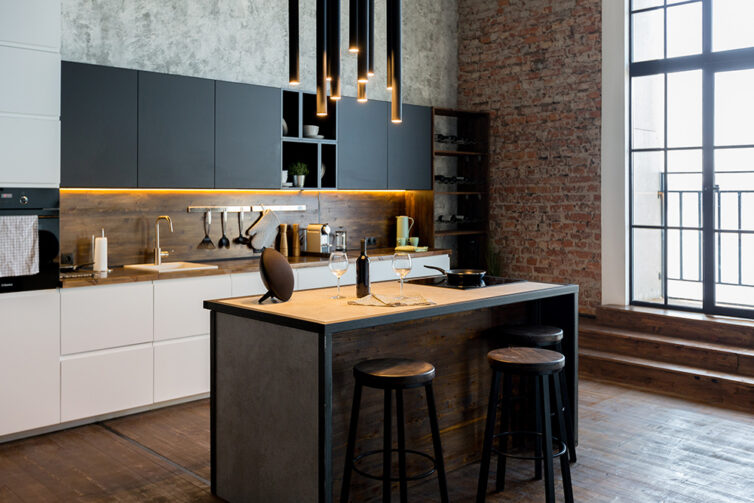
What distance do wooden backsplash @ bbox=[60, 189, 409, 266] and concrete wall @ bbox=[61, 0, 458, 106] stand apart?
1025mm

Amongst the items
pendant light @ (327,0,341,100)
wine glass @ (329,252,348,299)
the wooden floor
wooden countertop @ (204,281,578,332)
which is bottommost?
the wooden floor

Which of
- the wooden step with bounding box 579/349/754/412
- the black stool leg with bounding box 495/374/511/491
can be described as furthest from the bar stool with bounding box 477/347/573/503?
the wooden step with bounding box 579/349/754/412

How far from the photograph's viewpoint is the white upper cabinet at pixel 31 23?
4.20 metres

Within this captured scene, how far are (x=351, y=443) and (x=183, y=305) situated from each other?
239 cm

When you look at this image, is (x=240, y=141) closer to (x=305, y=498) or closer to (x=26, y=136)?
(x=26, y=136)

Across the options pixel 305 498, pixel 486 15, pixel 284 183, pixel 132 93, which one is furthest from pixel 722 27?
pixel 305 498

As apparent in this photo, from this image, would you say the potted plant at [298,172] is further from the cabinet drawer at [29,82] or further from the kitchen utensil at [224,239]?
the cabinet drawer at [29,82]

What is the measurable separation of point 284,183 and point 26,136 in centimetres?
236

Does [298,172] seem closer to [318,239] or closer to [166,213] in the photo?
[318,239]

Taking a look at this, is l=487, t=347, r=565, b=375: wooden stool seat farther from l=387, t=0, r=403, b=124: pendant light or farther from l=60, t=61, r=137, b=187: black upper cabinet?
l=60, t=61, r=137, b=187: black upper cabinet

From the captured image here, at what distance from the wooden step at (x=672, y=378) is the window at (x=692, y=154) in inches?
37.7

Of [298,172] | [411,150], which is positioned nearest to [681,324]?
[411,150]

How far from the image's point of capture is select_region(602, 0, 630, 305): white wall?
6707mm

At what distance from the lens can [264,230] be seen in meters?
6.34
